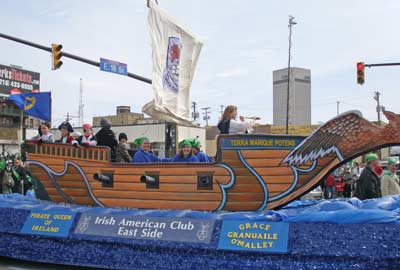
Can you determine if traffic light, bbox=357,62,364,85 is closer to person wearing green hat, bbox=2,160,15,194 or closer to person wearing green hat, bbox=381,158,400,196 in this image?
person wearing green hat, bbox=381,158,400,196

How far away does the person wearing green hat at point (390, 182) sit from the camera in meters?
6.59

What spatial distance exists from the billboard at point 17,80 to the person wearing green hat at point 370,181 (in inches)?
2111

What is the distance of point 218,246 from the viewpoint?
15.1 feet

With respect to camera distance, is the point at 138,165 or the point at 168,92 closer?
the point at 138,165

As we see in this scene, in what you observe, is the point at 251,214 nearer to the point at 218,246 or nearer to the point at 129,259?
the point at 218,246

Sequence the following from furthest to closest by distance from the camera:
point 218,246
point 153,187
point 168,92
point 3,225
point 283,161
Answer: point 168,92
point 3,225
point 153,187
point 283,161
point 218,246

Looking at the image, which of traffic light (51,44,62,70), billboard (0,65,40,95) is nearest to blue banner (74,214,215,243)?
traffic light (51,44,62,70)

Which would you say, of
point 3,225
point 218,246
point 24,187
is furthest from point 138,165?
point 24,187

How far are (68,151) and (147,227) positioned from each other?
182 cm

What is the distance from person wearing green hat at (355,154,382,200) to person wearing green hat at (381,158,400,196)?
0.29 metres

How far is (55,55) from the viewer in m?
13.2

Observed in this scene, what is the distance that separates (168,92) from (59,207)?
7.85ft

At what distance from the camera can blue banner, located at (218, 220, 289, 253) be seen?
440 centimetres

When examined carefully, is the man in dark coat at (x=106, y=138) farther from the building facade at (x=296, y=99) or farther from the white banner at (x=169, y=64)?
the building facade at (x=296, y=99)
